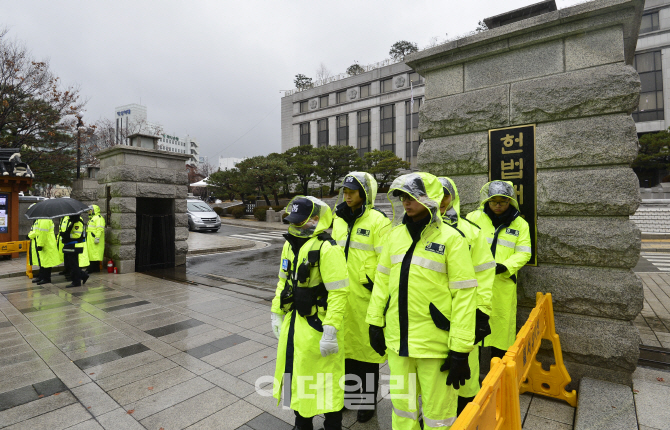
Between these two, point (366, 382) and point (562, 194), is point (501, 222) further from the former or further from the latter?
point (366, 382)

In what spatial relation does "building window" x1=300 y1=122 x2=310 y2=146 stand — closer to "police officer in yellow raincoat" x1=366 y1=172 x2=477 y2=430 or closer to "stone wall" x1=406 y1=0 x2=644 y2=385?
"stone wall" x1=406 y1=0 x2=644 y2=385

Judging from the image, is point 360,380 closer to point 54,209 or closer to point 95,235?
point 54,209

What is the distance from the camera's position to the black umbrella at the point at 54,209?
26.6 feet

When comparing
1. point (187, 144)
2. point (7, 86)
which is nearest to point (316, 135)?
point (7, 86)

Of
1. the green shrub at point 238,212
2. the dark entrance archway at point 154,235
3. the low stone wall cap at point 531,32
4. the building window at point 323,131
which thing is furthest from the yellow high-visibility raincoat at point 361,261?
the building window at point 323,131

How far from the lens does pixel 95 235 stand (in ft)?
31.3

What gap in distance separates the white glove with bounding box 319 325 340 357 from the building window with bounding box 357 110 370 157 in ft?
140

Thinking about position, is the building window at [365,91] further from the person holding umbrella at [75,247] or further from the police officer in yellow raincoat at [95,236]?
the person holding umbrella at [75,247]

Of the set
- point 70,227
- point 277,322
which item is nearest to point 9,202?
point 70,227

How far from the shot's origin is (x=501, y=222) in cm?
381

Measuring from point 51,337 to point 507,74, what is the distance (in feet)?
23.4

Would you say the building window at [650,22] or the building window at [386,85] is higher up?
the building window at [650,22]

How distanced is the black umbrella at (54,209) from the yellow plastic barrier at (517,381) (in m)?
9.38

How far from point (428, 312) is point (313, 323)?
876mm
